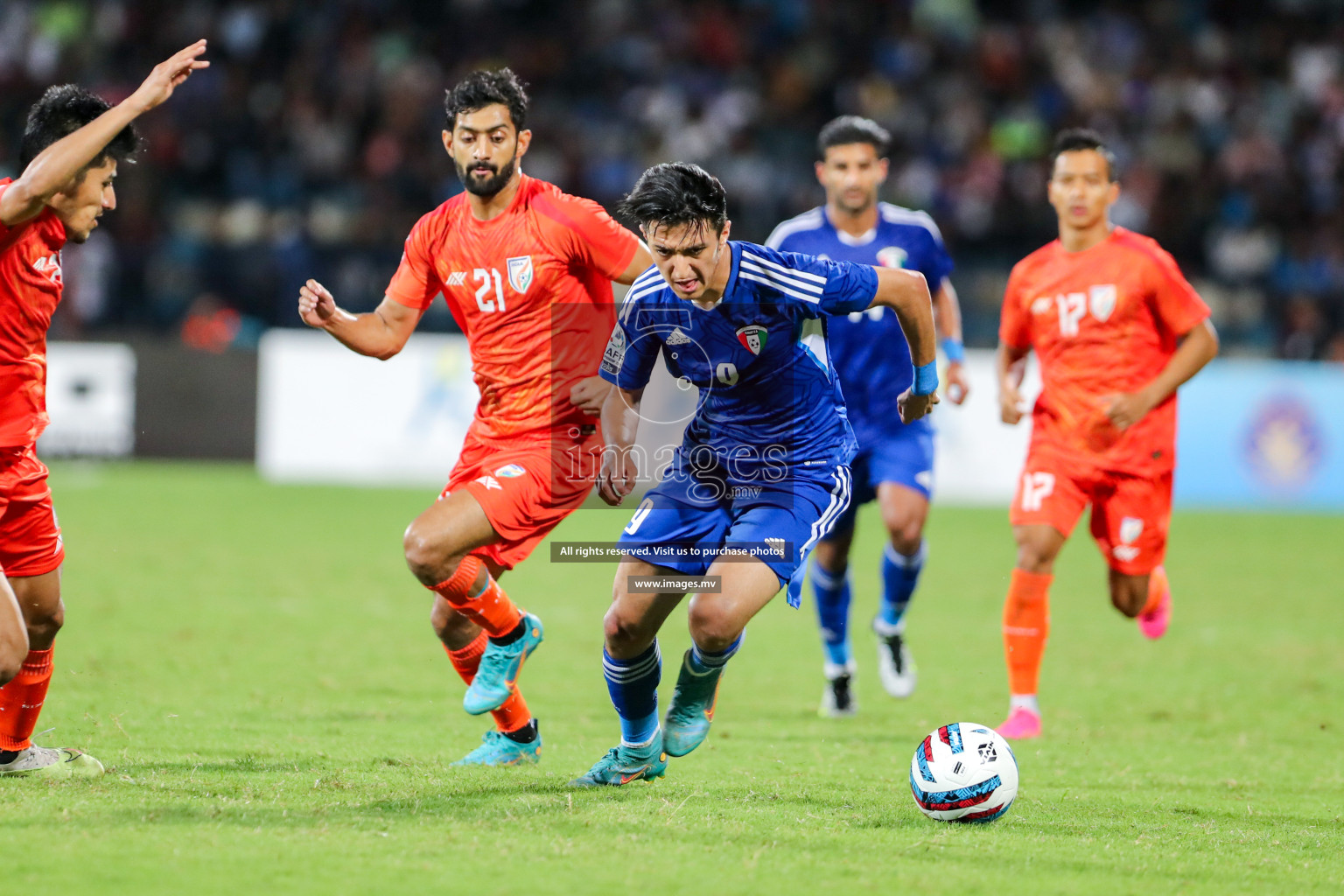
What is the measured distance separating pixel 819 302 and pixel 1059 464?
2316mm

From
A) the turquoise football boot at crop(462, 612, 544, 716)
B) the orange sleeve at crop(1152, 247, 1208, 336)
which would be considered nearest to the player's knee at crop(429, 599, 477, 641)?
the turquoise football boot at crop(462, 612, 544, 716)

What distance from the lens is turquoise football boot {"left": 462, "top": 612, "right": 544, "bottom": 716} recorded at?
5.32 meters

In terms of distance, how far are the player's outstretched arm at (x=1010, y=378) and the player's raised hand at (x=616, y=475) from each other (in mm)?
2533

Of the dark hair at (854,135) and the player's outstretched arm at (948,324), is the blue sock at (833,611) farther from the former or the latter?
the dark hair at (854,135)

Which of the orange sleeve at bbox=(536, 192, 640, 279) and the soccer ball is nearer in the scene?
the soccer ball

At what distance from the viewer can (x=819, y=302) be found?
16.4ft

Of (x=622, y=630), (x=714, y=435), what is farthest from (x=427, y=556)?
(x=714, y=435)

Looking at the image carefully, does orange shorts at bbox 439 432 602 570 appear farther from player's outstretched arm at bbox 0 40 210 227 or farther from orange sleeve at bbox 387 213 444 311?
player's outstretched arm at bbox 0 40 210 227

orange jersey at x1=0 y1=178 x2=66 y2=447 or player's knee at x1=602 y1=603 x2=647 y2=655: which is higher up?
orange jersey at x1=0 y1=178 x2=66 y2=447

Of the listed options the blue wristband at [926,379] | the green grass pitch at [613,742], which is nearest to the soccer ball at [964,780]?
the green grass pitch at [613,742]

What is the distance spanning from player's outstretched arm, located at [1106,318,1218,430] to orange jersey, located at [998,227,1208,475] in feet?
0.28

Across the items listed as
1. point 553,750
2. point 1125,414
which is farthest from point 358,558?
point 1125,414

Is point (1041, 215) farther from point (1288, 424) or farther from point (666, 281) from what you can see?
point (666, 281)

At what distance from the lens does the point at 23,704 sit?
5.05m
